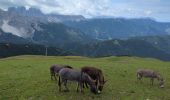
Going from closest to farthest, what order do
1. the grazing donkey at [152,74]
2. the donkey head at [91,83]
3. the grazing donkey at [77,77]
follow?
the grazing donkey at [77,77] → the donkey head at [91,83] → the grazing donkey at [152,74]

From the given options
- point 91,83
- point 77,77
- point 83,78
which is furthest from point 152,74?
point 77,77

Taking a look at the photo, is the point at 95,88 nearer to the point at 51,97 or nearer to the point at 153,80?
the point at 51,97

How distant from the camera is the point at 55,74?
36625mm

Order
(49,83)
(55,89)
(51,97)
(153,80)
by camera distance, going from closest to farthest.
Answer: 1. (51,97)
2. (55,89)
3. (49,83)
4. (153,80)

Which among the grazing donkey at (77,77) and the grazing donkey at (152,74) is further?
the grazing donkey at (152,74)

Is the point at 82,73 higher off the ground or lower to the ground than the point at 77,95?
higher

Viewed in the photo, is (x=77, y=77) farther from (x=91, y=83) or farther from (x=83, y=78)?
(x=91, y=83)

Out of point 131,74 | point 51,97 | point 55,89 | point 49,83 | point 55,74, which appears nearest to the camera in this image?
point 51,97

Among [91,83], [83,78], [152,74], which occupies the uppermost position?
[83,78]

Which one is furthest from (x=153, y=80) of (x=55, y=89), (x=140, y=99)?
(x=55, y=89)

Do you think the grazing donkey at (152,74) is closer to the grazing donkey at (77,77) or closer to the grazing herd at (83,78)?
the grazing herd at (83,78)

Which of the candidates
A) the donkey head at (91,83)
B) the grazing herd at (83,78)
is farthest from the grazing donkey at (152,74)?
the donkey head at (91,83)

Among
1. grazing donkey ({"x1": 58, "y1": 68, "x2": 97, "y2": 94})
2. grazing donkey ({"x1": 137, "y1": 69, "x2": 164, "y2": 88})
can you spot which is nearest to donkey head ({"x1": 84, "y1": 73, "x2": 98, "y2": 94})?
grazing donkey ({"x1": 58, "y1": 68, "x2": 97, "y2": 94})

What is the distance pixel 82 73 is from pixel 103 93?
2.75 m
